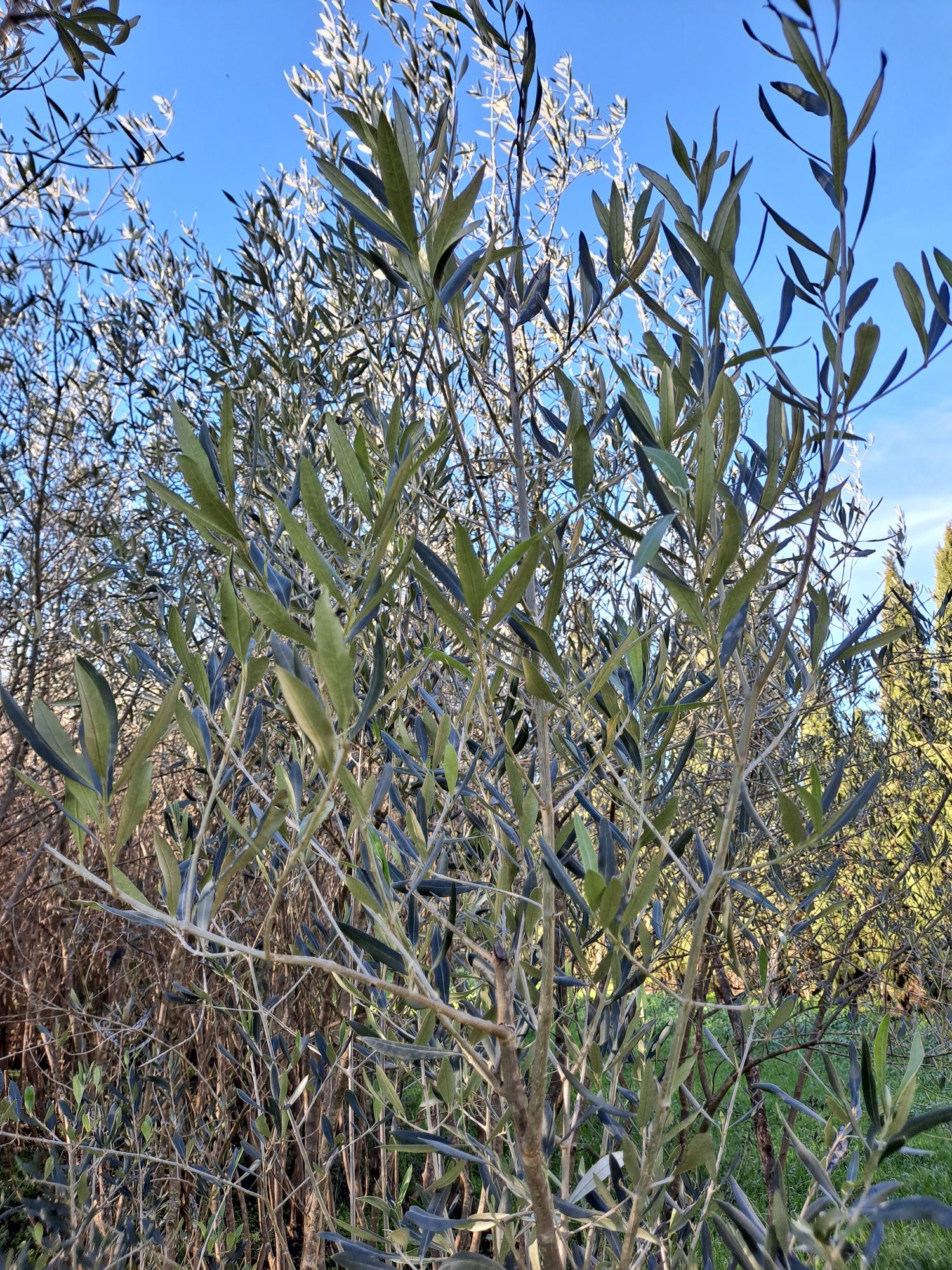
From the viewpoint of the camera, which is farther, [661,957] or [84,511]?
[84,511]

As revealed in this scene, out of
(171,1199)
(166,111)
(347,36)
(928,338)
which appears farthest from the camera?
(166,111)

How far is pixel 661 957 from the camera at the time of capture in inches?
56.8

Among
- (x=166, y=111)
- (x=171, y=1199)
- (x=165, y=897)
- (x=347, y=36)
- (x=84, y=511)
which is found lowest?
(x=171, y=1199)

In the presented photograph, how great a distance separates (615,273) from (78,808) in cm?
120

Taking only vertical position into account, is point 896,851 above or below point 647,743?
below

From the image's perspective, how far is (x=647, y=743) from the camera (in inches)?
63.6

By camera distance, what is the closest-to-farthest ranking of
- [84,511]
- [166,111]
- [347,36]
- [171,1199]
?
1. [171,1199]
2. [347,36]
3. [166,111]
4. [84,511]

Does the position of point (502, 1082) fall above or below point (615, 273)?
below

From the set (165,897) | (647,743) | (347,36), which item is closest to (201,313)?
(347,36)

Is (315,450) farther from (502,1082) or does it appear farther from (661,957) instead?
(502,1082)

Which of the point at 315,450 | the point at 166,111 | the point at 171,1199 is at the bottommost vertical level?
the point at 171,1199

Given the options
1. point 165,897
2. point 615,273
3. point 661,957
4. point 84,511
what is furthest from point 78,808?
point 84,511

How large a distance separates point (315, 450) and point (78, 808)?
2091 millimetres

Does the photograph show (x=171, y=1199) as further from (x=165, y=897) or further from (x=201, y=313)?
(x=201, y=313)
